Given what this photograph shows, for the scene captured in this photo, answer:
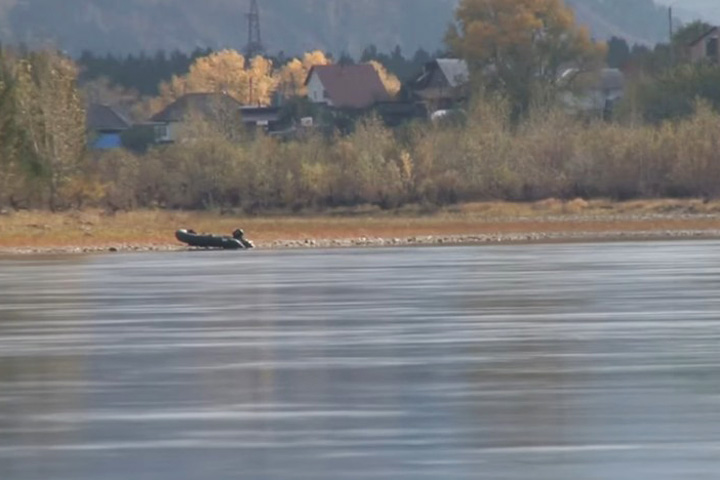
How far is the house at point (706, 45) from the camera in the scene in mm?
109500

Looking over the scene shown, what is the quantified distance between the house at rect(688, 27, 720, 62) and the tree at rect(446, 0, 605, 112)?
1095 centimetres

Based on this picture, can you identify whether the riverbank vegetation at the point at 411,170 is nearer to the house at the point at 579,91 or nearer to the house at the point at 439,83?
the house at the point at 579,91

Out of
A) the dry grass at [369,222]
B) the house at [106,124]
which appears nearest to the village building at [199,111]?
the house at [106,124]

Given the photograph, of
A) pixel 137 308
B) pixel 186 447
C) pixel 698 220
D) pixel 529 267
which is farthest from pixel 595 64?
pixel 186 447

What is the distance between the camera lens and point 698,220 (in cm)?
6738

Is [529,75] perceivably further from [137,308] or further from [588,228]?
[137,308]

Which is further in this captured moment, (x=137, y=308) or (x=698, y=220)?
(x=698, y=220)

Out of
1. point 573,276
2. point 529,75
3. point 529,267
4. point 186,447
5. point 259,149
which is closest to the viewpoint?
point 186,447

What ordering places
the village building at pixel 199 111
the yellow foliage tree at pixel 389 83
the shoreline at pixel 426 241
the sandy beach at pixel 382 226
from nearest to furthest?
the shoreline at pixel 426 241
the sandy beach at pixel 382 226
the village building at pixel 199 111
the yellow foliage tree at pixel 389 83

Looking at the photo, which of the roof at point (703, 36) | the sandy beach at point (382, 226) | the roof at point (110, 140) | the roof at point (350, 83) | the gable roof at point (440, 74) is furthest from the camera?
the roof at point (350, 83)

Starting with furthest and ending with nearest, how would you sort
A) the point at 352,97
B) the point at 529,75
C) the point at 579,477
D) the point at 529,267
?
the point at 352,97 → the point at 529,75 → the point at 529,267 → the point at 579,477

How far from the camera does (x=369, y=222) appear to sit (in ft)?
225

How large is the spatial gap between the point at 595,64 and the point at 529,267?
67.1m

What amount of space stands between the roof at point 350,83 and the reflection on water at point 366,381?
10660 centimetres
